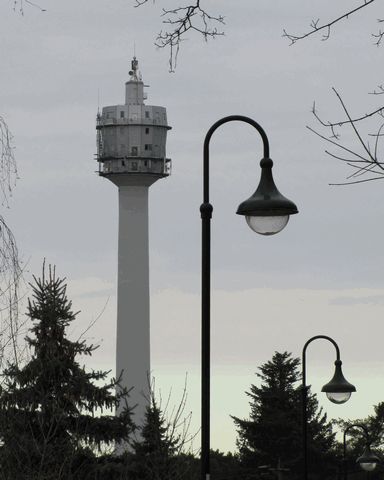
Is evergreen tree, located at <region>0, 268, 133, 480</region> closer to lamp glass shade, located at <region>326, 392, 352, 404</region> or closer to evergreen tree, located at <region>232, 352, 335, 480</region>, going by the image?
lamp glass shade, located at <region>326, 392, 352, 404</region>

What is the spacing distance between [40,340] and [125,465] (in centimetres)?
511

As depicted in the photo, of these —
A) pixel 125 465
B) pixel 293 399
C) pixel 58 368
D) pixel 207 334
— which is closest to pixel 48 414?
pixel 58 368

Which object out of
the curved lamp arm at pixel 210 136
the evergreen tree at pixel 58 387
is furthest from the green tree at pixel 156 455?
the curved lamp arm at pixel 210 136

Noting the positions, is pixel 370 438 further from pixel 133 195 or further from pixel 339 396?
pixel 339 396

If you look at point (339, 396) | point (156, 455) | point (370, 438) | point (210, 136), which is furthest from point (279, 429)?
point (210, 136)

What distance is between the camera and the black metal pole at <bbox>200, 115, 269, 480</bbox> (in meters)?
15.8

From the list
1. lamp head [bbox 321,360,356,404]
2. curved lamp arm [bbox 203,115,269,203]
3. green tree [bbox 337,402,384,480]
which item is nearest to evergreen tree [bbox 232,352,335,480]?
green tree [bbox 337,402,384,480]

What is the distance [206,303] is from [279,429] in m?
81.9

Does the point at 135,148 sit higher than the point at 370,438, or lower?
higher

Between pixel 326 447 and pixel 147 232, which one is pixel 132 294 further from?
pixel 326 447

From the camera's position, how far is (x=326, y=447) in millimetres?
99000

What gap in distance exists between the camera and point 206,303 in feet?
53.5

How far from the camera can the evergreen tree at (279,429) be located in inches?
3814

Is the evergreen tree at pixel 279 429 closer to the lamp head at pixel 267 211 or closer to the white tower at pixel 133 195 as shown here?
the white tower at pixel 133 195
